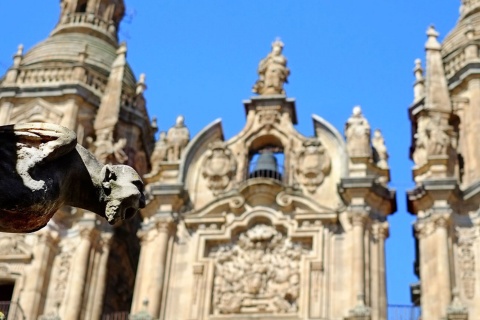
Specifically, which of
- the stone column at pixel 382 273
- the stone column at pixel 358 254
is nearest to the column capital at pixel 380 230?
the stone column at pixel 382 273

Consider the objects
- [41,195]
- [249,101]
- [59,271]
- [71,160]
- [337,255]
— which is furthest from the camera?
[249,101]

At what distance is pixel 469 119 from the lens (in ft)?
73.9

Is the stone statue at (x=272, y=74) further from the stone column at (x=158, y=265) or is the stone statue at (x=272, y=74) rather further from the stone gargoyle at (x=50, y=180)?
the stone gargoyle at (x=50, y=180)

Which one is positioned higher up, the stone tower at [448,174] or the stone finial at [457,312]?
the stone tower at [448,174]

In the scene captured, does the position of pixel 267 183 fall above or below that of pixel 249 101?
below

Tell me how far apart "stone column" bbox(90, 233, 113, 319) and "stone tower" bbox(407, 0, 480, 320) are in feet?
22.1

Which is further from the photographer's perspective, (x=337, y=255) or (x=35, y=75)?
(x=35, y=75)

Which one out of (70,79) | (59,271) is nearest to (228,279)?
(59,271)

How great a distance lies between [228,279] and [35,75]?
8.49 meters

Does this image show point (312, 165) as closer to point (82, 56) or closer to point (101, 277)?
point (101, 277)

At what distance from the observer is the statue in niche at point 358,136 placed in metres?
21.6

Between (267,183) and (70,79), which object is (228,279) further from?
(70,79)

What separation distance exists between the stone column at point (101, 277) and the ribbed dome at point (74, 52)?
559 centimetres

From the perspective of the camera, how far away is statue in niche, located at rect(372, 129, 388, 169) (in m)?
21.8
